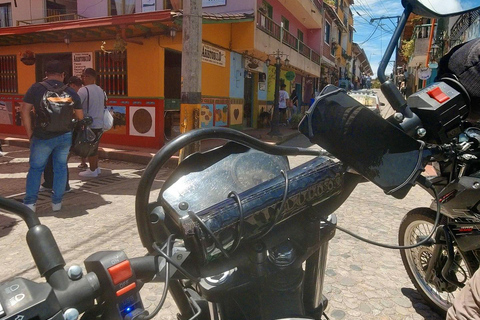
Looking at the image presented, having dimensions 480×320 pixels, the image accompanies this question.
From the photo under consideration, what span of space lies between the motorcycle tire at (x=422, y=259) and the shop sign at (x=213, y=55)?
912 cm

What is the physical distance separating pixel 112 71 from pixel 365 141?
388 inches

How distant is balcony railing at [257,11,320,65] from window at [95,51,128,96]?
15.4 ft

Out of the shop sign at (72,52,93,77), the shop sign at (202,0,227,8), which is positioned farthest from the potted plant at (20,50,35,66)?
the shop sign at (202,0,227,8)

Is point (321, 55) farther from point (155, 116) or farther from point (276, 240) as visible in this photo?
point (276, 240)

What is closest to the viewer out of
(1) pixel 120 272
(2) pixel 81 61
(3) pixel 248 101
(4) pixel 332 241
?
(1) pixel 120 272

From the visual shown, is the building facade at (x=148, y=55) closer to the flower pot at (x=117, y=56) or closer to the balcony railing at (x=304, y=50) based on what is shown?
the flower pot at (x=117, y=56)

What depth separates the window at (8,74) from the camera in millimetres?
11562

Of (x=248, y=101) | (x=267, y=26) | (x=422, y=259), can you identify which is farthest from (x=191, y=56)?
(x=248, y=101)

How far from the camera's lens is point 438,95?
4.14 ft

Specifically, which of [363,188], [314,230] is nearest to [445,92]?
[314,230]

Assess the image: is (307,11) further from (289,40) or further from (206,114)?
(206,114)

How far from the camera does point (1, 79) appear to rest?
11953mm

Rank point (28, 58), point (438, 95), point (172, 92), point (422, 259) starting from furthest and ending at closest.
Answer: point (172, 92) < point (28, 58) < point (422, 259) < point (438, 95)

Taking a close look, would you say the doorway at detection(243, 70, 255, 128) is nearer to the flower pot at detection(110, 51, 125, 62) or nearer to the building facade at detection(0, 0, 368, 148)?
the building facade at detection(0, 0, 368, 148)
